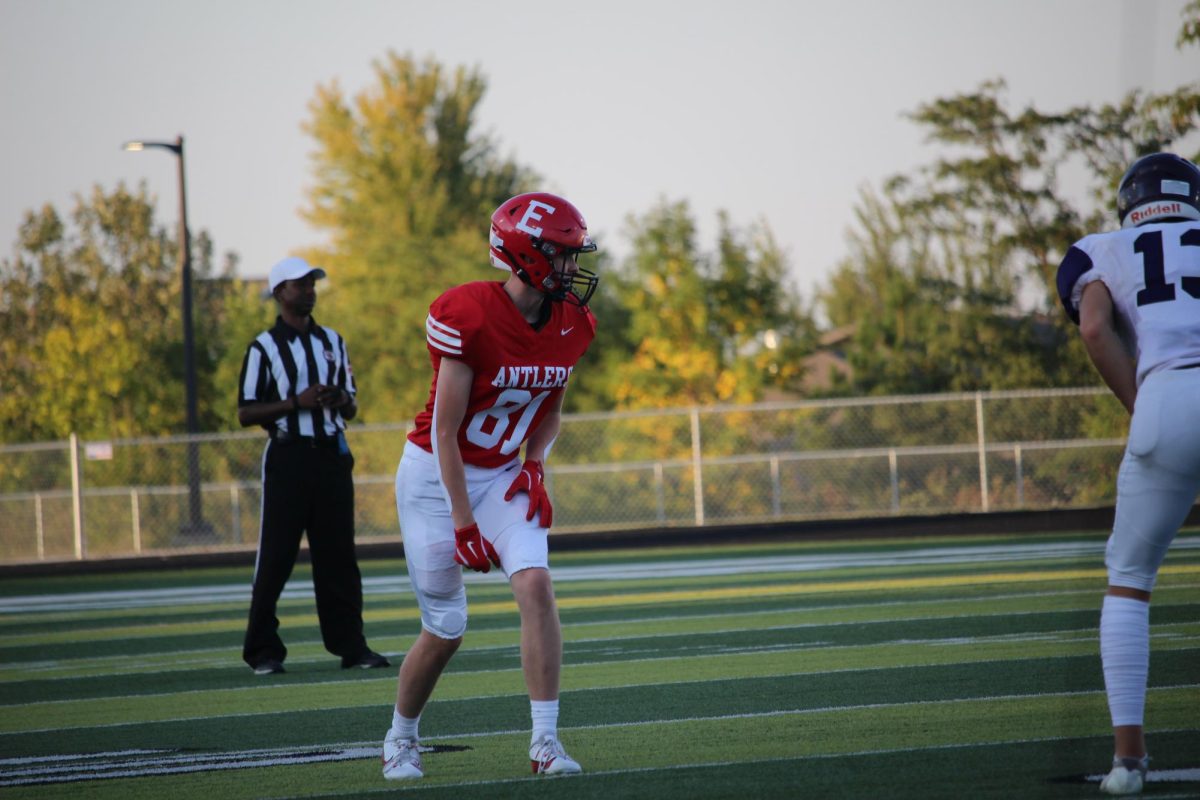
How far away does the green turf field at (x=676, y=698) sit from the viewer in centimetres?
443

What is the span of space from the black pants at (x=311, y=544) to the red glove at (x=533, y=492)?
3.44 meters

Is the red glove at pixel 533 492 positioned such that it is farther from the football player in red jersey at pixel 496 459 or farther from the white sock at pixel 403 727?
the white sock at pixel 403 727

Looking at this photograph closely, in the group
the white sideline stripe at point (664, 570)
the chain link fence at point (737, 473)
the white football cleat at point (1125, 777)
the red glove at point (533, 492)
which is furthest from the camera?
the chain link fence at point (737, 473)

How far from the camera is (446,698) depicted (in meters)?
6.62

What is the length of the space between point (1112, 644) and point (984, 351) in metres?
24.5

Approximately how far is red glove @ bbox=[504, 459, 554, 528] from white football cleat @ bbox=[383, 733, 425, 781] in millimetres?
820

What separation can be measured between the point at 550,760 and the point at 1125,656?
5.49 ft

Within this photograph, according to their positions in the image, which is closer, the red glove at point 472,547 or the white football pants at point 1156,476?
the white football pants at point 1156,476

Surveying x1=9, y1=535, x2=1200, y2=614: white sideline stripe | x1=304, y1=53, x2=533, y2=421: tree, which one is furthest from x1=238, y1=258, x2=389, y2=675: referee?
x1=304, y1=53, x2=533, y2=421: tree

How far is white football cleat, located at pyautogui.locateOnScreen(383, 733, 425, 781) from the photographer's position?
15.1ft

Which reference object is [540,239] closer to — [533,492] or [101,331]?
[533,492]

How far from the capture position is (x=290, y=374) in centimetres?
799

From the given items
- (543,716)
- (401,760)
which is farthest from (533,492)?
(401,760)

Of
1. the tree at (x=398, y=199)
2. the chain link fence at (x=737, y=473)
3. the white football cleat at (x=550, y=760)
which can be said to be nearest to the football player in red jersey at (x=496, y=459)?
the white football cleat at (x=550, y=760)
